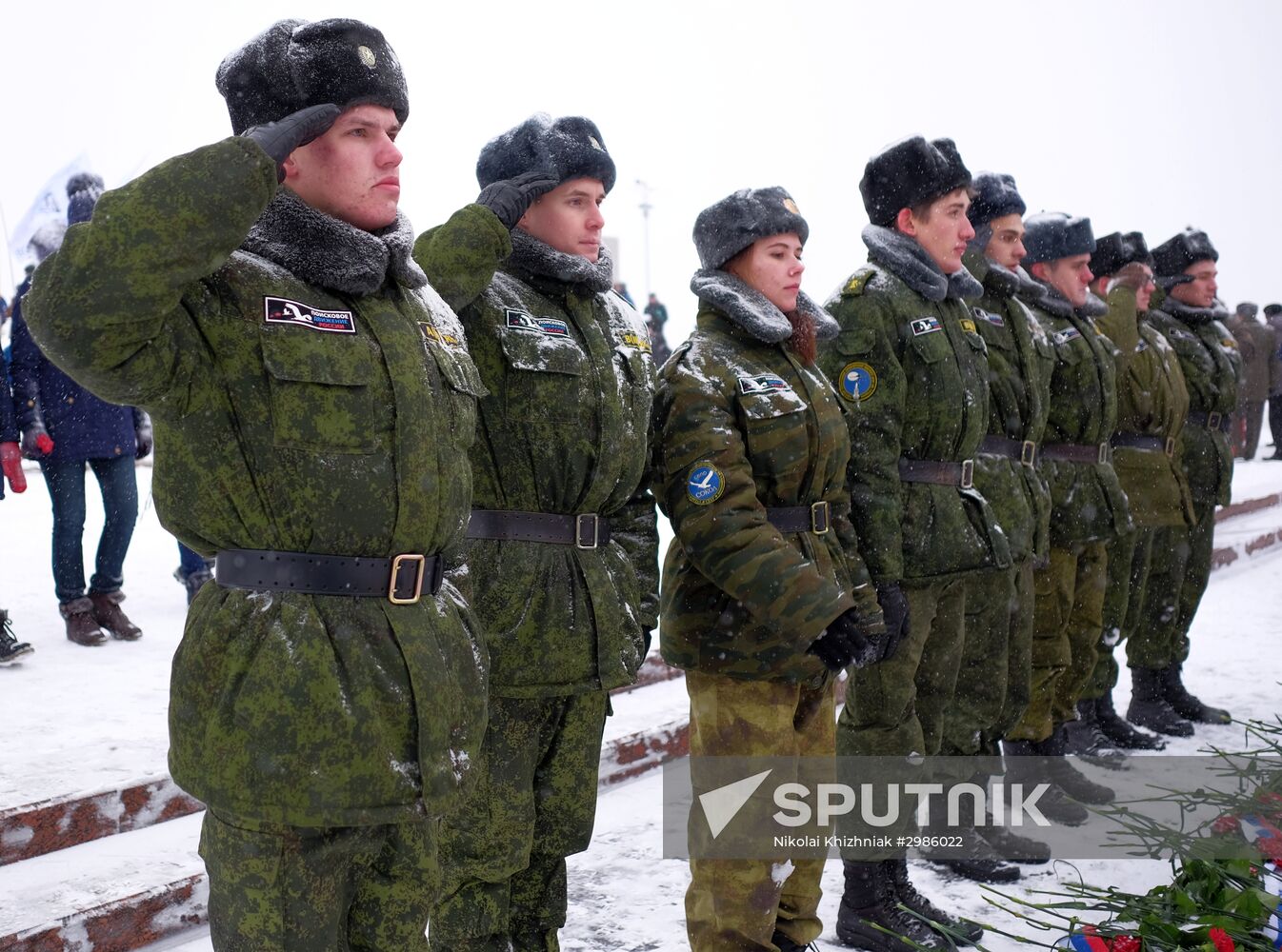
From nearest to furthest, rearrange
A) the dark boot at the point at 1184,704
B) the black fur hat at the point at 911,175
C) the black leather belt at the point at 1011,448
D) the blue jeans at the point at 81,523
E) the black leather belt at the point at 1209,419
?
the black fur hat at the point at 911,175, the black leather belt at the point at 1011,448, the blue jeans at the point at 81,523, the dark boot at the point at 1184,704, the black leather belt at the point at 1209,419

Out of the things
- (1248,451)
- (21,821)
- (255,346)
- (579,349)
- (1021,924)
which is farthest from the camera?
(1248,451)

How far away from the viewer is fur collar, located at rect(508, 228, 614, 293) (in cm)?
297

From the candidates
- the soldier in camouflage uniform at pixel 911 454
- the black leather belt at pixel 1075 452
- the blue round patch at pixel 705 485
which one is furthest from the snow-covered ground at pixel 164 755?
the black leather belt at pixel 1075 452

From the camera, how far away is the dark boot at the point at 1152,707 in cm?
610

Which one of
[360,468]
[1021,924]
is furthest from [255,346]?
[1021,924]

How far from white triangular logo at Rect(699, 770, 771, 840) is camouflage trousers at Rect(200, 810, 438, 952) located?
101 cm

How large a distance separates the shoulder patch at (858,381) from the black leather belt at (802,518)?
611mm

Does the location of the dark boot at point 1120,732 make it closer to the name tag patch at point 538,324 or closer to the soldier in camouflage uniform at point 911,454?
the soldier in camouflage uniform at point 911,454

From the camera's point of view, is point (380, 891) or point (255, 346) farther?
point (380, 891)

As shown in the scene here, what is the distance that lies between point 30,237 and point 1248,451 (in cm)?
1592

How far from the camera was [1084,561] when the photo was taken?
5426 mm

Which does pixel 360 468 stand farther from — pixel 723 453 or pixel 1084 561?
pixel 1084 561

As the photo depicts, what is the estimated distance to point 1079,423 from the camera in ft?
17.3

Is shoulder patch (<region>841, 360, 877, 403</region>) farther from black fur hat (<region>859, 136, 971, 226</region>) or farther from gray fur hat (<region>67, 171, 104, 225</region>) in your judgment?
gray fur hat (<region>67, 171, 104, 225</region>)
